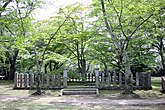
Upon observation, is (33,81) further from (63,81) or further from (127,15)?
(127,15)

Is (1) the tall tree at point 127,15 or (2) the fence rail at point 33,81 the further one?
(2) the fence rail at point 33,81

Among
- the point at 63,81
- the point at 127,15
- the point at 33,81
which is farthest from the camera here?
the point at 63,81

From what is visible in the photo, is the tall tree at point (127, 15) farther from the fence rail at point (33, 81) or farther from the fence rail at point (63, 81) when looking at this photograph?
the fence rail at point (33, 81)

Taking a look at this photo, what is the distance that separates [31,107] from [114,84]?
6.39 m

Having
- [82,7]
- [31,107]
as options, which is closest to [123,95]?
[31,107]

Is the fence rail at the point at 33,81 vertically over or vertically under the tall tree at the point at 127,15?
under

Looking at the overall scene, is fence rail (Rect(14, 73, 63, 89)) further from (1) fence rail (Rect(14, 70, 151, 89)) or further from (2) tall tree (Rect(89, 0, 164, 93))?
(2) tall tree (Rect(89, 0, 164, 93))

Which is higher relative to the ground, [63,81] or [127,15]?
[127,15]

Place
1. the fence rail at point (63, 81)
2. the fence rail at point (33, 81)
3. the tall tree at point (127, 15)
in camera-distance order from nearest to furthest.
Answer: the tall tree at point (127, 15) < the fence rail at point (63, 81) < the fence rail at point (33, 81)

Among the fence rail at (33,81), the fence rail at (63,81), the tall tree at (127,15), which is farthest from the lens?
the fence rail at (33,81)

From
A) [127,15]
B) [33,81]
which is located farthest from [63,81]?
[127,15]

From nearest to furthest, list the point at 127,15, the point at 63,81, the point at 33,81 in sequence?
the point at 127,15
the point at 33,81
the point at 63,81

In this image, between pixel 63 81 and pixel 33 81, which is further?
pixel 63 81

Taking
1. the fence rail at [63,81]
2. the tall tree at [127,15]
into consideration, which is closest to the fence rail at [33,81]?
the fence rail at [63,81]
